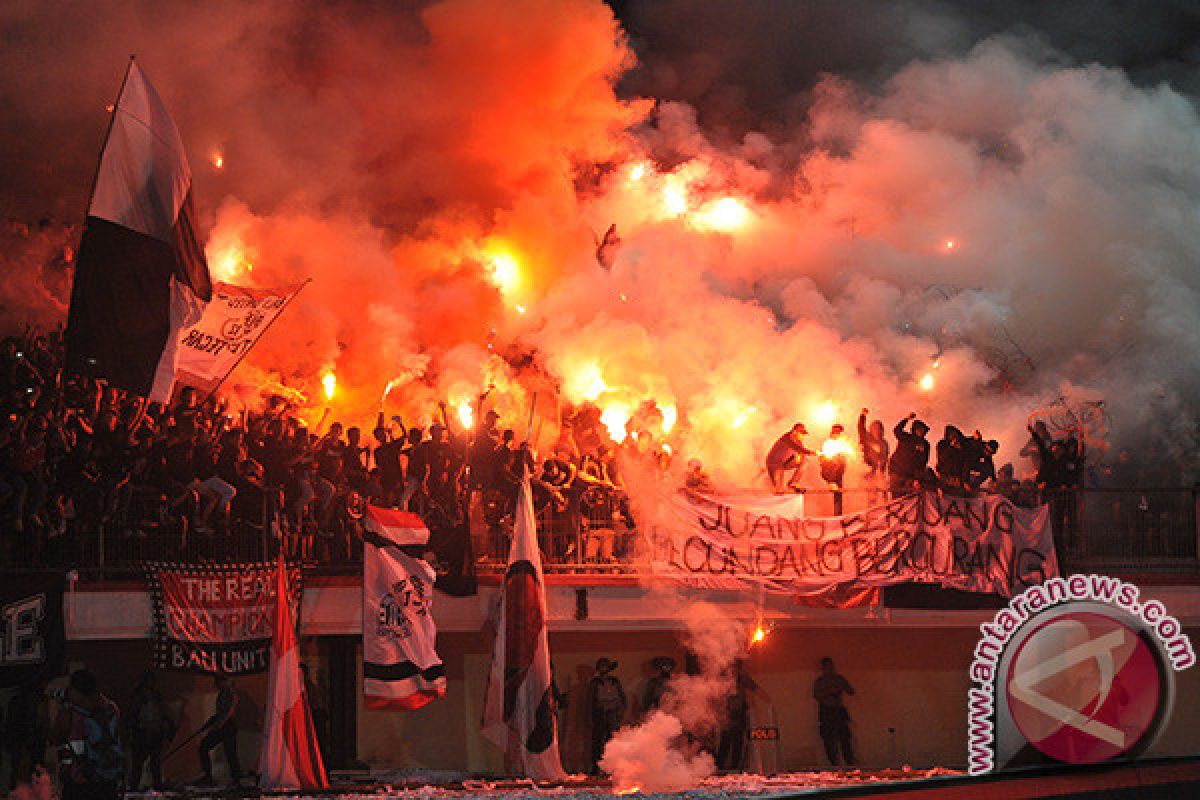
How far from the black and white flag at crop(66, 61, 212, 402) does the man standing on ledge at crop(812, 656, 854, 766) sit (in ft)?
30.5

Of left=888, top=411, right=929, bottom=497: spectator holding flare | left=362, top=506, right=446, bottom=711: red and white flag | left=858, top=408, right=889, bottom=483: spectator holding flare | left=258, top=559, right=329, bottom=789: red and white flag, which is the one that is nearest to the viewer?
left=258, top=559, right=329, bottom=789: red and white flag

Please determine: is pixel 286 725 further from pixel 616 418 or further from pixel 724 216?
pixel 724 216

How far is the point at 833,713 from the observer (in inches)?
785

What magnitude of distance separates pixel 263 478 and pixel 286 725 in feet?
8.30

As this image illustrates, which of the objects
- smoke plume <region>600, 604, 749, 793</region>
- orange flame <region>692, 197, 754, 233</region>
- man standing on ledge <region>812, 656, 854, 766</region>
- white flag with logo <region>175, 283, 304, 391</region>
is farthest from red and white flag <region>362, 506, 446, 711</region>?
orange flame <region>692, 197, 754, 233</region>

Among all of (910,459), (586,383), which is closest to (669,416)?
(586,383)

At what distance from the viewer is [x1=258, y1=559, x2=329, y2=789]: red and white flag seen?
52.7ft

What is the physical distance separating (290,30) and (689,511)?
44.8ft

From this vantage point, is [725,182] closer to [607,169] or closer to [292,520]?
[607,169]

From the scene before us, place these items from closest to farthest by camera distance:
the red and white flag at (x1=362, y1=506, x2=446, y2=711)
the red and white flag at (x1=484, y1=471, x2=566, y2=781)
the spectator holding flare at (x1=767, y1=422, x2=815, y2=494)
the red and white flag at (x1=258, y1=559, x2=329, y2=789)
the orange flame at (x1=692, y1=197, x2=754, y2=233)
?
the red and white flag at (x1=258, y1=559, x2=329, y2=789) < the red and white flag at (x1=362, y1=506, x2=446, y2=711) < the red and white flag at (x1=484, y1=471, x2=566, y2=781) < the spectator holding flare at (x1=767, y1=422, x2=815, y2=494) < the orange flame at (x1=692, y1=197, x2=754, y2=233)

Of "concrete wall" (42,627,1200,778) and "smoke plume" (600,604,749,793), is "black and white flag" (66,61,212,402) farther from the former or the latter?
"smoke plume" (600,604,749,793)

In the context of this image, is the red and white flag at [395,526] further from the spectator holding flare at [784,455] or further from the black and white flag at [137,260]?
A: the spectator holding flare at [784,455]

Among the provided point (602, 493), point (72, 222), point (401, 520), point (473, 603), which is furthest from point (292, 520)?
point (72, 222)

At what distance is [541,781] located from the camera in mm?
16844
